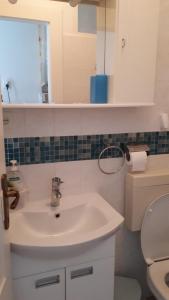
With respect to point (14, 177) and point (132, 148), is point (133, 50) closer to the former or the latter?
point (132, 148)

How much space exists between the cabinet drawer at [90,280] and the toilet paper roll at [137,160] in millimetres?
507

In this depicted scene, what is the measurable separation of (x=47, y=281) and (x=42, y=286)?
27mm

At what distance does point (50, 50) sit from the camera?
3.95 ft

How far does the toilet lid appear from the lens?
1.45 m

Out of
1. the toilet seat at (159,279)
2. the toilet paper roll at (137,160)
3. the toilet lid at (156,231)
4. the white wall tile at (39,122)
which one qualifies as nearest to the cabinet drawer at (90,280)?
the toilet seat at (159,279)

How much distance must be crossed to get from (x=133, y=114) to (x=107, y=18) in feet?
1.71

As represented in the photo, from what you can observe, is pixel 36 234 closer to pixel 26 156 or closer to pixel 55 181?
pixel 55 181

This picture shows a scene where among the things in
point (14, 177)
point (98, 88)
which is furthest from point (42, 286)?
point (98, 88)

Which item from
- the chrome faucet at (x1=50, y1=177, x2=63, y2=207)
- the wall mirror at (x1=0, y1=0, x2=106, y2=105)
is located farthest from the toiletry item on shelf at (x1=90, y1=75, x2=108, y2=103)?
the chrome faucet at (x1=50, y1=177, x2=63, y2=207)

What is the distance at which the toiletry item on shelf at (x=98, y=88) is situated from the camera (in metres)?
1.29

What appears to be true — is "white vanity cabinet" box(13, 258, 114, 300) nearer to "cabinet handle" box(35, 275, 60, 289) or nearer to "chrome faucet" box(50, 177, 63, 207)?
"cabinet handle" box(35, 275, 60, 289)

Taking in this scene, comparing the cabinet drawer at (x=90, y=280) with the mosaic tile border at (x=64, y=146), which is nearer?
the cabinet drawer at (x=90, y=280)

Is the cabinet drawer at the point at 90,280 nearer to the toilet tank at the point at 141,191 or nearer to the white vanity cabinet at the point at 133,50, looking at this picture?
the toilet tank at the point at 141,191

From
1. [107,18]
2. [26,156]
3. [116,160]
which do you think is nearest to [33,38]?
[107,18]
